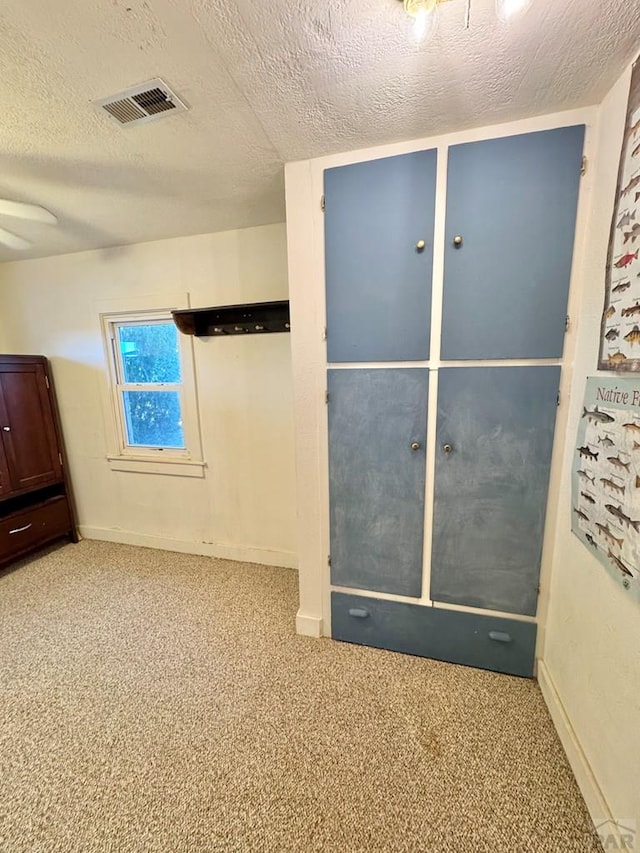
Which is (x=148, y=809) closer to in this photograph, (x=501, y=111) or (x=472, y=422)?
(x=472, y=422)

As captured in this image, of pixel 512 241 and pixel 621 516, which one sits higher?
pixel 512 241

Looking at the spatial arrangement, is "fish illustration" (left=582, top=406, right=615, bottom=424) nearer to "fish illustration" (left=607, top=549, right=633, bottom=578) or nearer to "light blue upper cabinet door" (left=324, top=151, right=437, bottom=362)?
"fish illustration" (left=607, top=549, right=633, bottom=578)

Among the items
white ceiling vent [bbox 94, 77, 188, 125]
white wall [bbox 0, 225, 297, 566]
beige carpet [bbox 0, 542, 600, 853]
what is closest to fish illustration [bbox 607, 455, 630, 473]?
beige carpet [bbox 0, 542, 600, 853]

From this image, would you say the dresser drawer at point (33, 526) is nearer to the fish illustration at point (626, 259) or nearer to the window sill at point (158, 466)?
the window sill at point (158, 466)

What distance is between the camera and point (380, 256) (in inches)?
56.7

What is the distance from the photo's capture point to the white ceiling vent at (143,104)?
107 cm

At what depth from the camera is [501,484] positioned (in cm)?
146

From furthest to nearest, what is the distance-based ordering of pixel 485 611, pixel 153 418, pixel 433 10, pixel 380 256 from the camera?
1. pixel 153 418
2. pixel 485 611
3. pixel 380 256
4. pixel 433 10

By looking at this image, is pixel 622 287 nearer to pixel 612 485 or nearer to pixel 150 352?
pixel 612 485

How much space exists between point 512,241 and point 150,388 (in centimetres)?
254

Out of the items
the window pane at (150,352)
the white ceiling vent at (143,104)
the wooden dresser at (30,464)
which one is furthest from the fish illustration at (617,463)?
the wooden dresser at (30,464)

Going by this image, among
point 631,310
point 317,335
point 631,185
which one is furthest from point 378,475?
point 631,185

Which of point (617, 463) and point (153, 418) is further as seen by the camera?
point (153, 418)

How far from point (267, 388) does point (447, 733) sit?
200 centimetres
